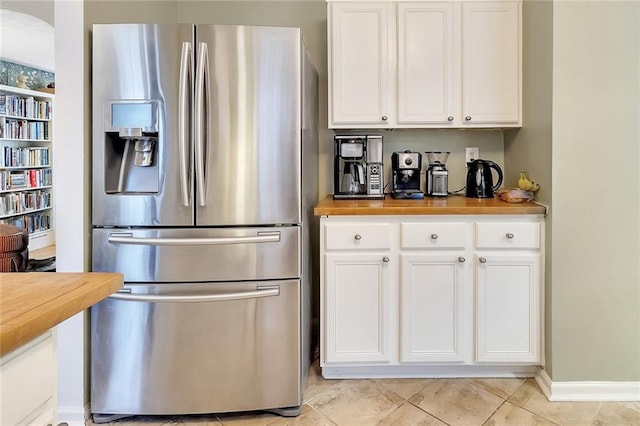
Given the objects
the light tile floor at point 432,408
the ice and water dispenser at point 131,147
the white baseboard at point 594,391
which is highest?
the ice and water dispenser at point 131,147

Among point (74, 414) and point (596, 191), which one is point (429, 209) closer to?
point (596, 191)

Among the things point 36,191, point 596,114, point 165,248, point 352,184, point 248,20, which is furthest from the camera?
point 36,191

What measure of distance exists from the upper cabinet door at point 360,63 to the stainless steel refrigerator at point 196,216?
56 centimetres

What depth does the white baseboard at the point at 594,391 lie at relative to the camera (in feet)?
6.13

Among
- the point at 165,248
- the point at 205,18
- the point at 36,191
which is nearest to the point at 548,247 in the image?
the point at 165,248

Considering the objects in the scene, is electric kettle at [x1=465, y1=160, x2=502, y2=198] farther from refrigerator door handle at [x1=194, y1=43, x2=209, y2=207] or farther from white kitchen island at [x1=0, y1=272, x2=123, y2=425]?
white kitchen island at [x1=0, y1=272, x2=123, y2=425]

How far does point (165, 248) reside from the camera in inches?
66.0

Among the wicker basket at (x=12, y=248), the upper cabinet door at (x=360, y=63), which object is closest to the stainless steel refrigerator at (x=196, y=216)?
the wicker basket at (x=12, y=248)

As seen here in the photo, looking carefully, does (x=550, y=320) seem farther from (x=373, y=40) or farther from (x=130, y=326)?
(x=130, y=326)

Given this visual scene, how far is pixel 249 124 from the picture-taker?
1.69 meters

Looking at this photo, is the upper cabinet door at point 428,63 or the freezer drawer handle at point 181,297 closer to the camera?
the freezer drawer handle at point 181,297

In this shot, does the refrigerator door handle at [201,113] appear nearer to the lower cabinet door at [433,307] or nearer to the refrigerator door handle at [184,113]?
the refrigerator door handle at [184,113]

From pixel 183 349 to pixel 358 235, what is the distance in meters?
0.99

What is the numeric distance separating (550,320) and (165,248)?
1.92 metres
